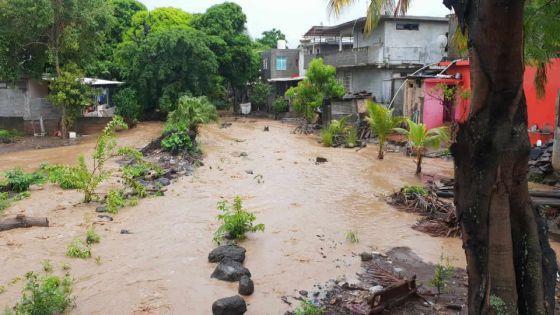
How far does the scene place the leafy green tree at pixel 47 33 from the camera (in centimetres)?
1777

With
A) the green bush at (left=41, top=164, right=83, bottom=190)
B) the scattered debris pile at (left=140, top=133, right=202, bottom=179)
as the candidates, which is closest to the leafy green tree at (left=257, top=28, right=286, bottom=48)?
the scattered debris pile at (left=140, top=133, right=202, bottom=179)

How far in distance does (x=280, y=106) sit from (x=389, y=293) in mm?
28442

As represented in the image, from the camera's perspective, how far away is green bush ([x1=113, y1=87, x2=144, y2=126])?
26.0 meters

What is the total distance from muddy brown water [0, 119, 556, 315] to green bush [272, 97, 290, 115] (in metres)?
18.3

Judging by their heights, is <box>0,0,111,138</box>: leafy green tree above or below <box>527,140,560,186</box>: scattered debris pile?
above

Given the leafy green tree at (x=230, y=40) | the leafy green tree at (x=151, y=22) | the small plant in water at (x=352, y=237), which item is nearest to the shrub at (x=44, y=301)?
the small plant in water at (x=352, y=237)

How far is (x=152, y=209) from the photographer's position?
9719 millimetres

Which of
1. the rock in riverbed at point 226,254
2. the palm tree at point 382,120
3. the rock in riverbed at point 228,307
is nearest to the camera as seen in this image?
the rock in riverbed at point 228,307

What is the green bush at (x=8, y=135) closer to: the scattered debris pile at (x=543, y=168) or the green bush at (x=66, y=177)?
the green bush at (x=66, y=177)

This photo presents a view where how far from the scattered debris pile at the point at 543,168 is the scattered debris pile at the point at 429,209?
4215mm

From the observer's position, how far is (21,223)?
8.25 m

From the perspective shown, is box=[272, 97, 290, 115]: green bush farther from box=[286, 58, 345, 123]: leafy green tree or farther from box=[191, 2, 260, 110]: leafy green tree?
box=[286, 58, 345, 123]: leafy green tree

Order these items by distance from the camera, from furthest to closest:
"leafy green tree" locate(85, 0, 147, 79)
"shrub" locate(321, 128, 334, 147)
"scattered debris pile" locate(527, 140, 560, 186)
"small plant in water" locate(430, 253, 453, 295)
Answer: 1. "leafy green tree" locate(85, 0, 147, 79)
2. "shrub" locate(321, 128, 334, 147)
3. "scattered debris pile" locate(527, 140, 560, 186)
4. "small plant in water" locate(430, 253, 453, 295)

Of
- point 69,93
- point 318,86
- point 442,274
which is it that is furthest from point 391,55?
point 442,274
